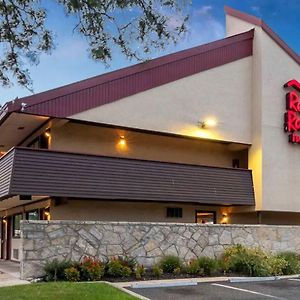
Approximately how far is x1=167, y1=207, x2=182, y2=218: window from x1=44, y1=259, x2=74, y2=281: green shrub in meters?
8.67

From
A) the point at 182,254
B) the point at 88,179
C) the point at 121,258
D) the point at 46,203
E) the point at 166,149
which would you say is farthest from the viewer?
the point at 166,149

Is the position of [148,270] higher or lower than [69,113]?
lower

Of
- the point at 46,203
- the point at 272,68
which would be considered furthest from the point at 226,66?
the point at 46,203

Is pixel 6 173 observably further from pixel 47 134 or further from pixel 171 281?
pixel 171 281

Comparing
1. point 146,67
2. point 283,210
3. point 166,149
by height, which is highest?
point 146,67

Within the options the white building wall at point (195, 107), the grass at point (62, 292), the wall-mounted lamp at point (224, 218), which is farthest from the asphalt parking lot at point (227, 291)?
the wall-mounted lamp at point (224, 218)

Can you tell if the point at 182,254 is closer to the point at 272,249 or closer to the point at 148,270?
the point at 148,270

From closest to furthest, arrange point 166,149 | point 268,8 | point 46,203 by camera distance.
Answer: point 268,8 → point 46,203 → point 166,149

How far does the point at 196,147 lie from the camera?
77.8 ft

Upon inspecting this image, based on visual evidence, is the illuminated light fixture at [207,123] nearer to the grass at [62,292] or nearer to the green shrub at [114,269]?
the green shrub at [114,269]

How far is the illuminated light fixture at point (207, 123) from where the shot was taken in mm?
21859

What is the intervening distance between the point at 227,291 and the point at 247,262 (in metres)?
3.68

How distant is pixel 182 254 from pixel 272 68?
11.1 m

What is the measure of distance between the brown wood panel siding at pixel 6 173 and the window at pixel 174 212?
7648 millimetres
